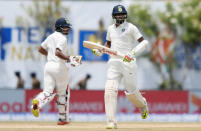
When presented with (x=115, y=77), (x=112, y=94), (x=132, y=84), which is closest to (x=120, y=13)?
(x=115, y=77)

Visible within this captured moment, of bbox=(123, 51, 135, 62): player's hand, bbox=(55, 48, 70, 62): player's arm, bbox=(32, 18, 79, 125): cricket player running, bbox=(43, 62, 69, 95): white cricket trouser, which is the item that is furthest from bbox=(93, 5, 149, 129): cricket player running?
bbox=(43, 62, 69, 95): white cricket trouser

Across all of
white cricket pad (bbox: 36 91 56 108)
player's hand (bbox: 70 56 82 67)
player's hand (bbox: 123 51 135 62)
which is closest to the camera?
player's hand (bbox: 123 51 135 62)

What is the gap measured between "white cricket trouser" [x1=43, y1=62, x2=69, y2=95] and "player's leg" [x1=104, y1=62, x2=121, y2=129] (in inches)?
49.4

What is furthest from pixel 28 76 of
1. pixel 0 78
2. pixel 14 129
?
pixel 14 129

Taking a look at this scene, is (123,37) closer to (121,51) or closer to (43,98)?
(121,51)

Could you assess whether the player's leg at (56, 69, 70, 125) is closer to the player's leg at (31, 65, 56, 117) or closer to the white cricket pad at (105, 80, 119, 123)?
the player's leg at (31, 65, 56, 117)

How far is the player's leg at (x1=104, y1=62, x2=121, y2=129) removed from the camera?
11.0m

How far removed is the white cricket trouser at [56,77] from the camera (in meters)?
12.1

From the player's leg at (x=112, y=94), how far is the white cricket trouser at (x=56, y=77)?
4.11 feet

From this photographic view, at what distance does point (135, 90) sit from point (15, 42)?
49.7 feet

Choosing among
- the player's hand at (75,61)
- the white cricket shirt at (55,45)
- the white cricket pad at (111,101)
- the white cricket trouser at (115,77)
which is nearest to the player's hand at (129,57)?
the white cricket trouser at (115,77)

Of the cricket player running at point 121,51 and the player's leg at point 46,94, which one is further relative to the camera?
the player's leg at point 46,94

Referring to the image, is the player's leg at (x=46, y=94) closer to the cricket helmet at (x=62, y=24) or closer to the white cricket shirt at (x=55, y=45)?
the white cricket shirt at (x=55, y=45)

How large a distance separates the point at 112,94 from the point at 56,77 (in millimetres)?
1507
